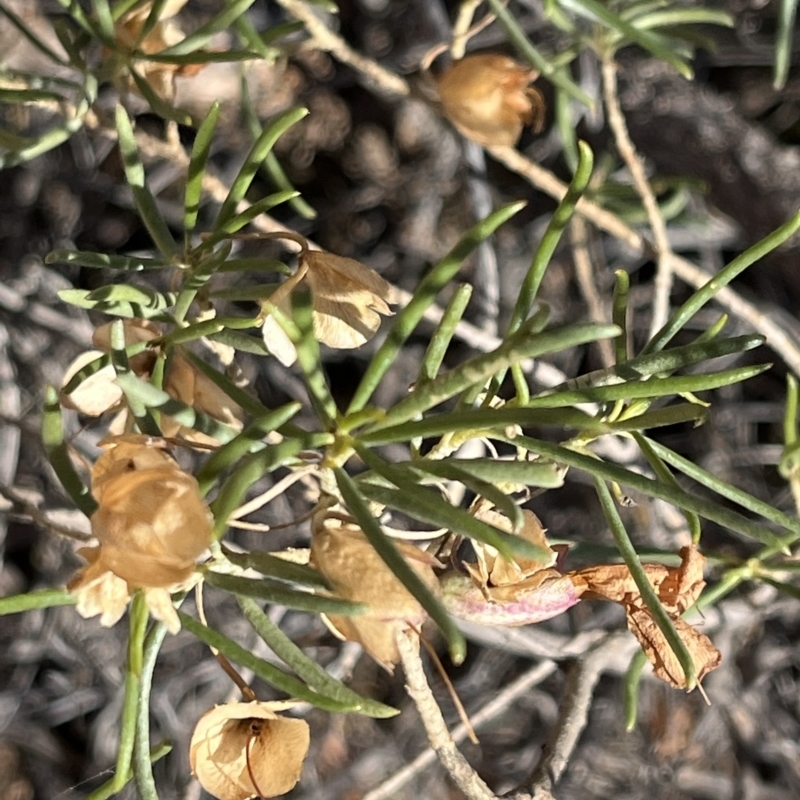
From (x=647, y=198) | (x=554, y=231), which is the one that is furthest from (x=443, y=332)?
(x=647, y=198)

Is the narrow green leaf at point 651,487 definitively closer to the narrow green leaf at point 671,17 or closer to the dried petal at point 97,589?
the dried petal at point 97,589

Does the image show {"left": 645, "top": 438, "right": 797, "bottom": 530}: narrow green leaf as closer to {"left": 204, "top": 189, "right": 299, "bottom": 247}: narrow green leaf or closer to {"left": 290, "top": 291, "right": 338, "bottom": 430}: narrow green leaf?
{"left": 290, "top": 291, "right": 338, "bottom": 430}: narrow green leaf

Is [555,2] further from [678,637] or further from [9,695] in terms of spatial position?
[9,695]

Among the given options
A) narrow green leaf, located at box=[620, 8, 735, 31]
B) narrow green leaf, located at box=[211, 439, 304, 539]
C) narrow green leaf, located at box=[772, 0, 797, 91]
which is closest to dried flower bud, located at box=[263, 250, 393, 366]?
narrow green leaf, located at box=[211, 439, 304, 539]

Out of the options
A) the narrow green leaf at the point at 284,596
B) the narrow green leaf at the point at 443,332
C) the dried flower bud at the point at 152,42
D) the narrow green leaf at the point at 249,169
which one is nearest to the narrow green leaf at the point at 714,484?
the narrow green leaf at the point at 443,332

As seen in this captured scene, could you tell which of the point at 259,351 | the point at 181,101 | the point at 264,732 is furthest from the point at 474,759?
the point at 181,101

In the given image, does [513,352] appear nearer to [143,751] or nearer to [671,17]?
[143,751]

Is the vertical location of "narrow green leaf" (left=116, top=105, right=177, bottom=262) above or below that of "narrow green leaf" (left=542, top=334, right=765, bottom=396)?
above
